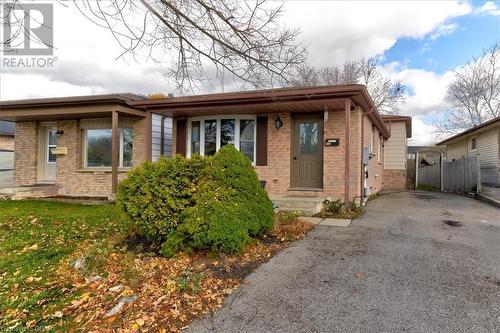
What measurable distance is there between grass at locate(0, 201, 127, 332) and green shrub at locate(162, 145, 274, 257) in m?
1.44

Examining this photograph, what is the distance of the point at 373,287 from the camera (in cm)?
360

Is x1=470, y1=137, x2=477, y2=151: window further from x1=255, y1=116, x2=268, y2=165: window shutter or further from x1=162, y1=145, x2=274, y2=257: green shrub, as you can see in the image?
x1=162, y1=145, x2=274, y2=257: green shrub

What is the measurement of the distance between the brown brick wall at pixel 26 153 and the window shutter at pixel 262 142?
9028 millimetres

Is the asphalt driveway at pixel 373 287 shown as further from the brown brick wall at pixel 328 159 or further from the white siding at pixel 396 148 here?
the white siding at pixel 396 148

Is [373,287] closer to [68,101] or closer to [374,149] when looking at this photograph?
[68,101]

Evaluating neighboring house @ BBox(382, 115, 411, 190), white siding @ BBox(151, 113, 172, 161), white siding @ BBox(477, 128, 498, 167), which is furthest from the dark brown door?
white siding @ BBox(477, 128, 498, 167)

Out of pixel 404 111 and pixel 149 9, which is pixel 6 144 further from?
pixel 404 111

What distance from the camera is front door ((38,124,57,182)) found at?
1337cm

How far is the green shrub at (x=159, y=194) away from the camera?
4684mm

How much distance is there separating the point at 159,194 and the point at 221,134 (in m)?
6.41

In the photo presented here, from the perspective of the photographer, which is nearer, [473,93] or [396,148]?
[396,148]

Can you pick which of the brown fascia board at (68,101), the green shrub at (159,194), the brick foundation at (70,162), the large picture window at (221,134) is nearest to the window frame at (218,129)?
the large picture window at (221,134)

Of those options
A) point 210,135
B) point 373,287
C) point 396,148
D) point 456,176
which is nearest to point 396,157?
point 396,148

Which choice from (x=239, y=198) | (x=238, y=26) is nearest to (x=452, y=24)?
(x=238, y=26)
